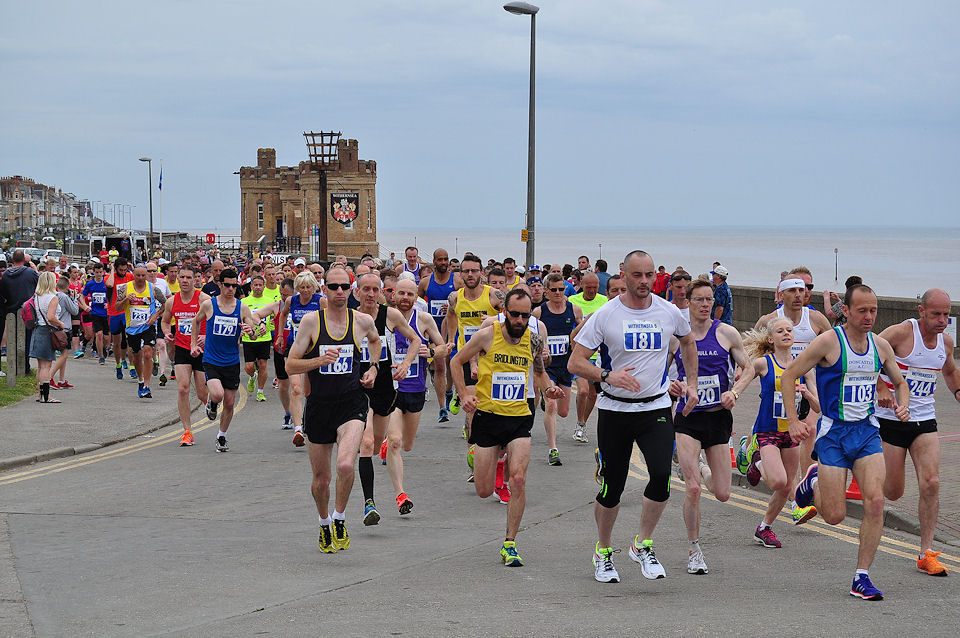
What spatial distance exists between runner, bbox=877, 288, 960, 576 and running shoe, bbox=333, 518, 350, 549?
3709 mm

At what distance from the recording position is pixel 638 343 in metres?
7.17

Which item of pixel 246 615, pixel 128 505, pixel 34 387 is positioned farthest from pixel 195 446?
pixel 246 615

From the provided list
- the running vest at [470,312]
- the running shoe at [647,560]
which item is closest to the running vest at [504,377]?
the running shoe at [647,560]

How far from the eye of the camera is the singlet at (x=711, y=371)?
805 centimetres

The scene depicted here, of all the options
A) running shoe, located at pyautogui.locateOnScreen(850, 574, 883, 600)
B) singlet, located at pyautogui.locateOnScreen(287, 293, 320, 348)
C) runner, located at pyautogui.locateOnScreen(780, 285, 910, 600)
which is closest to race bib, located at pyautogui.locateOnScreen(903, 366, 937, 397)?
runner, located at pyautogui.locateOnScreen(780, 285, 910, 600)

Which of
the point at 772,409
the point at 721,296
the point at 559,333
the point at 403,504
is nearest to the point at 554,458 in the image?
the point at 559,333

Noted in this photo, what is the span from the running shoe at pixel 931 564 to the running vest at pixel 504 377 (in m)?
2.74

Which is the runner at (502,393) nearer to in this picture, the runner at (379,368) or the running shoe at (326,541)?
the runner at (379,368)

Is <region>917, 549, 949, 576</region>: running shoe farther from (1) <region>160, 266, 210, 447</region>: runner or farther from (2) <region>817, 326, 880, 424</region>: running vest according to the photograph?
(1) <region>160, 266, 210, 447</region>: runner

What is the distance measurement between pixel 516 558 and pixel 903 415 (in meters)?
2.68

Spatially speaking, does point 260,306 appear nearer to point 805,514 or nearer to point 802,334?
point 802,334

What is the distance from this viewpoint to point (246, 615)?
21.2ft

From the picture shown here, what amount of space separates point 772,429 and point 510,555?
2324mm

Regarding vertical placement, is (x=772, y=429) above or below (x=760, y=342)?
below
